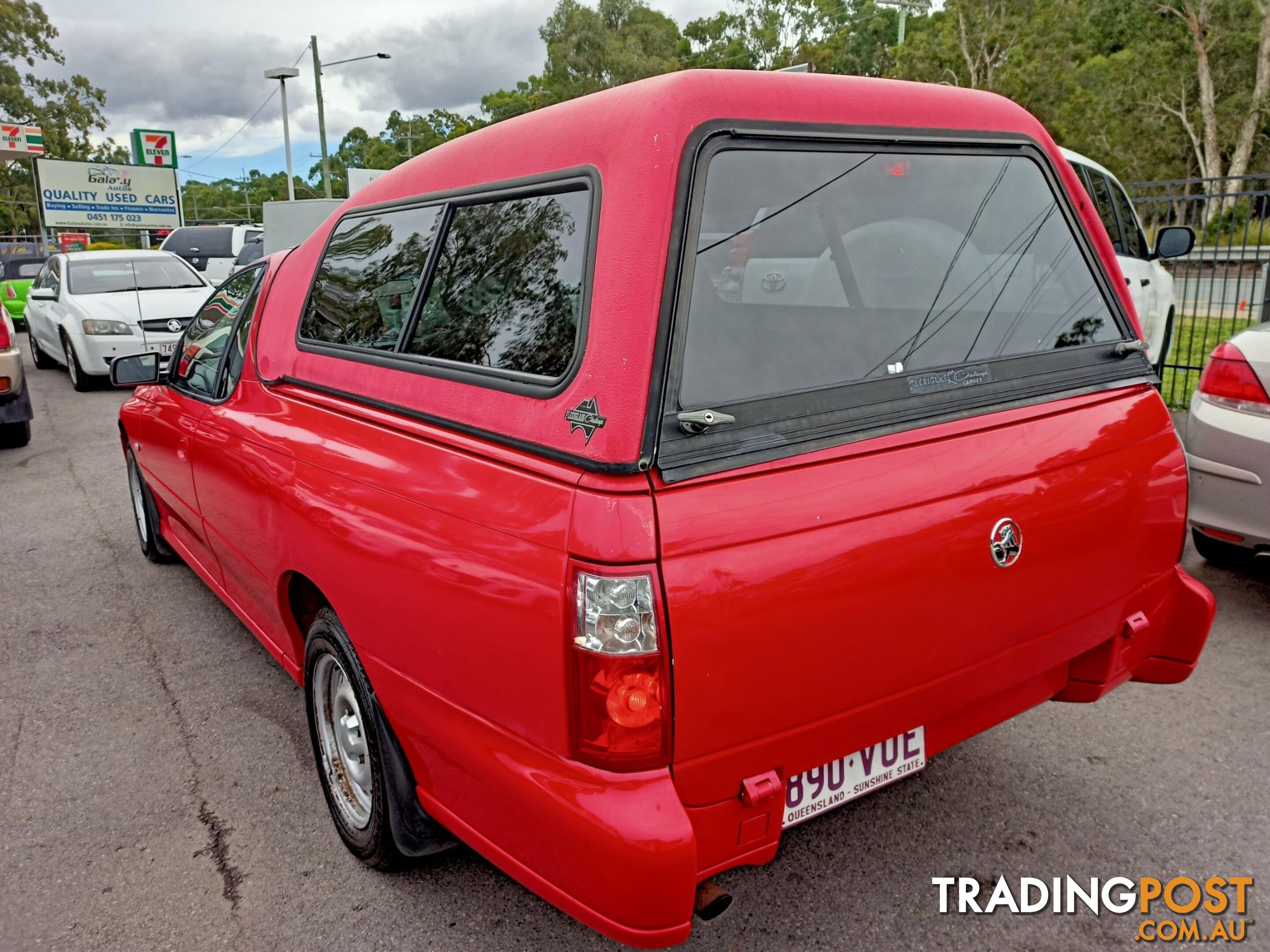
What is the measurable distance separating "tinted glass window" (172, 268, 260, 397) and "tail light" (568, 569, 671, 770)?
2.43 metres

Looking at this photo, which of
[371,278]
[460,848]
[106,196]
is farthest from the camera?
[106,196]

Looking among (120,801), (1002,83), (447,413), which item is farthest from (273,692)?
(1002,83)

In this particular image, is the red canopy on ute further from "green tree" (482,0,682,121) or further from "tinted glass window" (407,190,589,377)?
"green tree" (482,0,682,121)

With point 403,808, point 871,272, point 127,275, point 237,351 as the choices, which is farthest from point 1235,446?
point 127,275

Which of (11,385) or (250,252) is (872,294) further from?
(250,252)

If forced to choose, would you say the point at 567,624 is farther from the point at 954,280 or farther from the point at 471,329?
the point at 954,280

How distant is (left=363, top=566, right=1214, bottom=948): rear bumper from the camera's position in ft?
5.92

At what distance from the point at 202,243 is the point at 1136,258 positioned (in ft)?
75.1

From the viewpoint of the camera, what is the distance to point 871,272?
2545 millimetres

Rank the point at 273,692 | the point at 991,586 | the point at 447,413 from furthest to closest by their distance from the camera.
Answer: the point at 273,692
the point at 447,413
the point at 991,586

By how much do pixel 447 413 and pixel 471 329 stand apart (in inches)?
9.4

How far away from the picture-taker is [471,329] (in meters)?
2.42

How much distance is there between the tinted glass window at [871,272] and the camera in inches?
81.0

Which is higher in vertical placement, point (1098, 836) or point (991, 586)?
point (991, 586)
